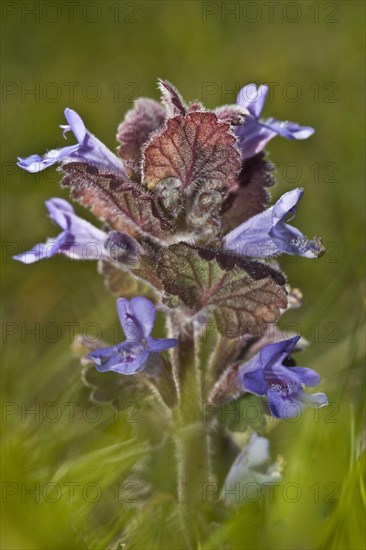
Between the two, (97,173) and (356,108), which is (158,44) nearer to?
(356,108)

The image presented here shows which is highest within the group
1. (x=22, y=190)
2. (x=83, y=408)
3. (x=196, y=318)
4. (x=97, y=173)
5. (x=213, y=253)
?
(x=97, y=173)

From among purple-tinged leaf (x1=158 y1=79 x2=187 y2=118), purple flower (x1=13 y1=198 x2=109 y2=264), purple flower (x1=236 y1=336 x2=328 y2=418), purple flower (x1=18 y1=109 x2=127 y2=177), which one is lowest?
purple flower (x1=236 y1=336 x2=328 y2=418)

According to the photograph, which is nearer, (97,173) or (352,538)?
(352,538)

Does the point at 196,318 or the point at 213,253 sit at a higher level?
the point at 213,253

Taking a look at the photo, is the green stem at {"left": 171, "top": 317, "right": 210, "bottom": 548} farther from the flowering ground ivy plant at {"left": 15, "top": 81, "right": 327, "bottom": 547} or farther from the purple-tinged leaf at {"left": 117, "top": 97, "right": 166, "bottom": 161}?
the purple-tinged leaf at {"left": 117, "top": 97, "right": 166, "bottom": 161}

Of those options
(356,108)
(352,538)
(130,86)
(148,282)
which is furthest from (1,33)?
(352,538)

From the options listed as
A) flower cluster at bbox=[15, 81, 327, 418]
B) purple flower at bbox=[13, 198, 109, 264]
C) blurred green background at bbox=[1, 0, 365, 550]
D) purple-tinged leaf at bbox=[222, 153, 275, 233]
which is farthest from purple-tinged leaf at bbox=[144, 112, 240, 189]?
blurred green background at bbox=[1, 0, 365, 550]

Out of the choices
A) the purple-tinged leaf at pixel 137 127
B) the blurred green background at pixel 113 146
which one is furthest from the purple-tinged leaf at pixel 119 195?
the blurred green background at pixel 113 146

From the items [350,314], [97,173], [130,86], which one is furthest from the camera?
[130,86]
